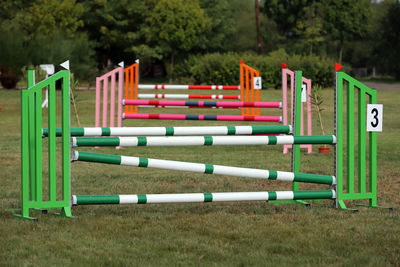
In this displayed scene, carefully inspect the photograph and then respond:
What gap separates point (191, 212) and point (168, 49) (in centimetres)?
4913

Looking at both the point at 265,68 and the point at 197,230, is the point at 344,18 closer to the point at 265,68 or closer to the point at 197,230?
the point at 265,68

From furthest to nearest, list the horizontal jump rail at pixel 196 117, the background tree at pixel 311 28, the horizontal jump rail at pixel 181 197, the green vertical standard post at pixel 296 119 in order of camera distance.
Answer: the background tree at pixel 311 28, the horizontal jump rail at pixel 196 117, the green vertical standard post at pixel 296 119, the horizontal jump rail at pixel 181 197

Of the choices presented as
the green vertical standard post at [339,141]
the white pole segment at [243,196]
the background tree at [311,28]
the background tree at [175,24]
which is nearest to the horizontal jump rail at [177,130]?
the green vertical standard post at [339,141]

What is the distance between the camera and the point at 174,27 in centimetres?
5247

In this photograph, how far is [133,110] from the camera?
20500 millimetres

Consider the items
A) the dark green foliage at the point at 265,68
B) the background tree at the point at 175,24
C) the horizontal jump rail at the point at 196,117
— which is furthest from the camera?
the background tree at the point at 175,24

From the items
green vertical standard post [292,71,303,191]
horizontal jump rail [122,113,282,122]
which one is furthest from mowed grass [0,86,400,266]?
horizontal jump rail [122,113,282,122]

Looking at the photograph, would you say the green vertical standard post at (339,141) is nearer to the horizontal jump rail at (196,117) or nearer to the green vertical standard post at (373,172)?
the green vertical standard post at (373,172)

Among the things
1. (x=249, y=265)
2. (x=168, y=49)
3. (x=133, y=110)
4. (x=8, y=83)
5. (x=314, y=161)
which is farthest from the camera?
(x=168, y=49)

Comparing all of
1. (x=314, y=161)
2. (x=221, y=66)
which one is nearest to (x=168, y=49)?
(x=221, y=66)

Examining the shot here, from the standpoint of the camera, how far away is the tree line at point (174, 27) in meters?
49.2

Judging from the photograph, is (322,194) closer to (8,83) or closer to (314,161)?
(314,161)

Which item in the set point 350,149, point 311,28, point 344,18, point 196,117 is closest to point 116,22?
point 311,28

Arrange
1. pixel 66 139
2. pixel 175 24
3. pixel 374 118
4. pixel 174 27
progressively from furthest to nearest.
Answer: pixel 175 24 → pixel 174 27 → pixel 374 118 → pixel 66 139
